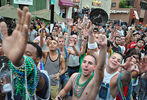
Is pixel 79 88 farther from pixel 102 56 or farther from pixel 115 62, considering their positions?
pixel 115 62

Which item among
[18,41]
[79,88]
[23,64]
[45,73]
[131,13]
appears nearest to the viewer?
[18,41]

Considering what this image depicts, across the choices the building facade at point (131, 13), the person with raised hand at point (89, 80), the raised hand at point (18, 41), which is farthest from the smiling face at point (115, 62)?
the building facade at point (131, 13)

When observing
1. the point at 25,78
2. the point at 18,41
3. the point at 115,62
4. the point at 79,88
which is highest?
the point at 18,41

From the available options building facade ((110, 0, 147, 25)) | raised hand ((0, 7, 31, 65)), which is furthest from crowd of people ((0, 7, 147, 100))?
building facade ((110, 0, 147, 25))

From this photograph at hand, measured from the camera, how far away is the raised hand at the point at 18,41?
1225 millimetres

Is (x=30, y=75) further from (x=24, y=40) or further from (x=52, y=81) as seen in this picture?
(x=52, y=81)

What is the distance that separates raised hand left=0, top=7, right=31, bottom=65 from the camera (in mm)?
1225

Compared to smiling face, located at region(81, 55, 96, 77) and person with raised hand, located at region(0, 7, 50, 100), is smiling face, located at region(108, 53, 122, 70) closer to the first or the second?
smiling face, located at region(81, 55, 96, 77)

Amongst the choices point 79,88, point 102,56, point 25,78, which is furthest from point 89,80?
point 25,78

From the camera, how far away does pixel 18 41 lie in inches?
48.5

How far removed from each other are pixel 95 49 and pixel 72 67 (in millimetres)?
1495

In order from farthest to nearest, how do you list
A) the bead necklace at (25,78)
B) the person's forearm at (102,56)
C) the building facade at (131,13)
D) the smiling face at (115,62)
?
the building facade at (131,13)
the smiling face at (115,62)
the person's forearm at (102,56)
the bead necklace at (25,78)

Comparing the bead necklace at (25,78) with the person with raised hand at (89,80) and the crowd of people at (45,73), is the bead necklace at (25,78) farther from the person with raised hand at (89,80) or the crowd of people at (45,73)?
the person with raised hand at (89,80)

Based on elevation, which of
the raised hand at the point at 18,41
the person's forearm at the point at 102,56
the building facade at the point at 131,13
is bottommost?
the person's forearm at the point at 102,56
